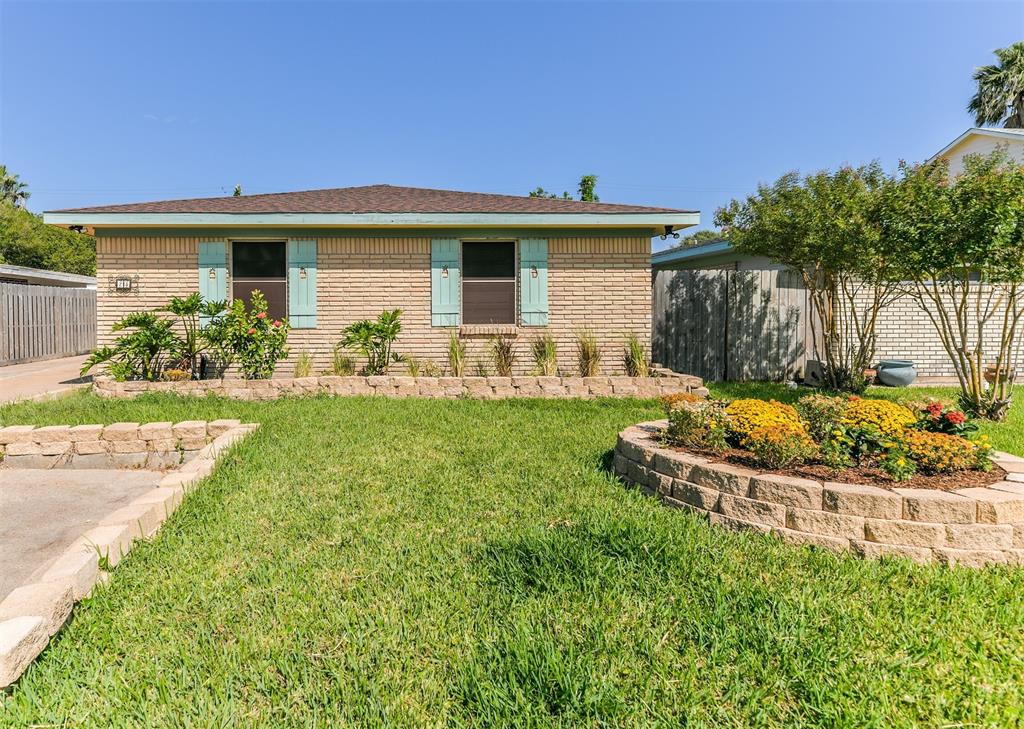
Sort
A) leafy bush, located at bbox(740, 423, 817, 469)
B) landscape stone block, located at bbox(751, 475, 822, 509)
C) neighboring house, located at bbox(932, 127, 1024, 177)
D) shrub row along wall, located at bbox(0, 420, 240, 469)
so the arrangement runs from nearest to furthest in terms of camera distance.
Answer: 1. landscape stone block, located at bbox(751, 475, 822, 509)
2. leafy bush, located at bbox(740, 423, 817, 469)
3. shrub row along wall, located at bbox(0, 420, 240, 469)
4. neighboring house, located at bbox(932, 127, 1024, 177)

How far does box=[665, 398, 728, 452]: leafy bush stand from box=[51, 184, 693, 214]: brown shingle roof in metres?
5.66

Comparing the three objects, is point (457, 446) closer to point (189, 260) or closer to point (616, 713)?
point (616, 713)

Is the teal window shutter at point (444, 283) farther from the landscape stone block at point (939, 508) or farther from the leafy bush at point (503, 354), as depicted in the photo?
the landscape stone block at point (939, 508)

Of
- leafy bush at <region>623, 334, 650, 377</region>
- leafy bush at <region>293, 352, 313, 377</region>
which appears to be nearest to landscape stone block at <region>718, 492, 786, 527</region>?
leafy bush at <region>623, 334, 650, 377</region>

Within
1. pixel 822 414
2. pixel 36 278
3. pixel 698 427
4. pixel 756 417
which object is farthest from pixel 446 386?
pixel 36 278

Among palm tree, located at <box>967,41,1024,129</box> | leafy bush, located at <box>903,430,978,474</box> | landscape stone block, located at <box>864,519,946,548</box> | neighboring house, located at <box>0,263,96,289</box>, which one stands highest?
palm tree, located at <box>967,41,1024,129</box>

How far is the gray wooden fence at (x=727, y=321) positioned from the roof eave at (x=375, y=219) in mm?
1421

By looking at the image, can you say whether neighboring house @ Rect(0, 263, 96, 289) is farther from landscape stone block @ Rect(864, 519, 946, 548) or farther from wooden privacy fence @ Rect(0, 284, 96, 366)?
landscape stone block @ Rect(864, 519, 946, 548)

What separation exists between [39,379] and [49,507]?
27.1 ft

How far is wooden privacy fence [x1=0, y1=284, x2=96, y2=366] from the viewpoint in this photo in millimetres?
13055

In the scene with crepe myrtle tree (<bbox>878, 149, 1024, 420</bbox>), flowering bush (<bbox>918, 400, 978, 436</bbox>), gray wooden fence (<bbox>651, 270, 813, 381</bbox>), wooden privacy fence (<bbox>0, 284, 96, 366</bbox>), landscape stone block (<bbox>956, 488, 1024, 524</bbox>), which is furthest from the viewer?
wooden privacy fence (<bbox>0, 284, 96, 366</bbox>)

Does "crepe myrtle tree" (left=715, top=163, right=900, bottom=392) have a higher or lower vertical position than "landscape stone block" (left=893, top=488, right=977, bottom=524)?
higher

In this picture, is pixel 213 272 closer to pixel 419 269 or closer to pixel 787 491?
pixel 419 269

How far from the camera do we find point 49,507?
13.6 ft
